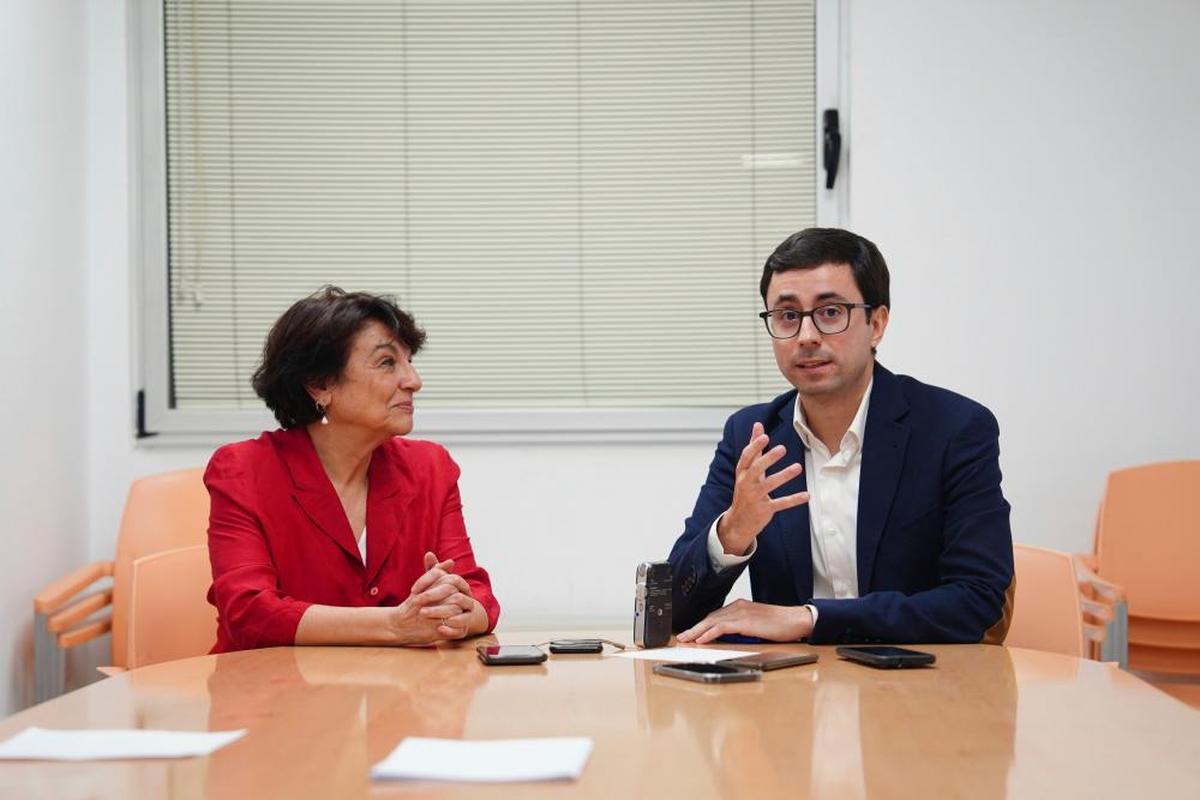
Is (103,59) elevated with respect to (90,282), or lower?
elevated

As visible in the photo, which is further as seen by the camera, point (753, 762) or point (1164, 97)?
point (1164, 97)

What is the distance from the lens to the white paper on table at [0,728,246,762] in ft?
4.58

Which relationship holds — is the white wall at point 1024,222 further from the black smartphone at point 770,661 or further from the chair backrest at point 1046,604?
the black smartphone at point 770,661

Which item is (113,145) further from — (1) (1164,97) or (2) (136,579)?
(1) (1164,97)

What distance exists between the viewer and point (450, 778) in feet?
4.17

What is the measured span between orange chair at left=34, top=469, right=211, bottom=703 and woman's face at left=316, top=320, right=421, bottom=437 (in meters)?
0.92

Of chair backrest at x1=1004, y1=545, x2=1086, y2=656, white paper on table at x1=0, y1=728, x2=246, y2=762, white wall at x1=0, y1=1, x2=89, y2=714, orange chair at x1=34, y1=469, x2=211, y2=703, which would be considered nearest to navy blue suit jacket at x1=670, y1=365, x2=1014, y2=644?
chair backrest at x1=1004, y1=545, x2=1086, y2=656

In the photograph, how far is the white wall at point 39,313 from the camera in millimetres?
3361

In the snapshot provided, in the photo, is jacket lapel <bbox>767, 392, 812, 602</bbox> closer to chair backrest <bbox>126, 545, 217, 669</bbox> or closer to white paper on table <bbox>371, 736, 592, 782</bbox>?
white paper on table <bbox>371, 736, 592, 782</bbox>

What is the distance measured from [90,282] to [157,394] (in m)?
0.43

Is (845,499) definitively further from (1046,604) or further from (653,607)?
(653,607)

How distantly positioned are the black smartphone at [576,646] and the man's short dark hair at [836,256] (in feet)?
3.08

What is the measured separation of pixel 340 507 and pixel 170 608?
1.63 ft

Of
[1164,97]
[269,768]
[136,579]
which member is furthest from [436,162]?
[269,768]
